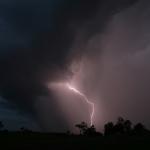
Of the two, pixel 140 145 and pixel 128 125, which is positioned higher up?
pixel 128 125

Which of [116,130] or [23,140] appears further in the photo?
[116,130]

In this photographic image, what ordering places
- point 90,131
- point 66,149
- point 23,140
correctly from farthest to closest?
point 90,131 < point 23,140 < point 66,149

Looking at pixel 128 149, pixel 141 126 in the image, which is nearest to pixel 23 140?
pixel 128 149

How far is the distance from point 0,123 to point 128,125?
2062 inches

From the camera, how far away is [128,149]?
5266cm

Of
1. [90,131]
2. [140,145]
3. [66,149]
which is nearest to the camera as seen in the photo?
[66,149]

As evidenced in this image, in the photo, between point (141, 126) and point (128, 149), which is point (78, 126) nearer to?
point (141, 126)

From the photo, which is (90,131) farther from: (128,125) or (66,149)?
(66,149)

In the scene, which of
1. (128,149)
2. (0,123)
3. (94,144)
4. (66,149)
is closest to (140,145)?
(128,149)

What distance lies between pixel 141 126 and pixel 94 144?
88.2 metres

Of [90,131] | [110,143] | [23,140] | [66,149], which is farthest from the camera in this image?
[90,131]

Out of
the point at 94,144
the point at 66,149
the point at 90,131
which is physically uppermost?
the point at 90,131

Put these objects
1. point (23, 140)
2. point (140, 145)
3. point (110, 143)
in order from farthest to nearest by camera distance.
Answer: point (23, 140)
point (110, 143)
point (140, 145)

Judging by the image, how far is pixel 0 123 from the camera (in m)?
140
